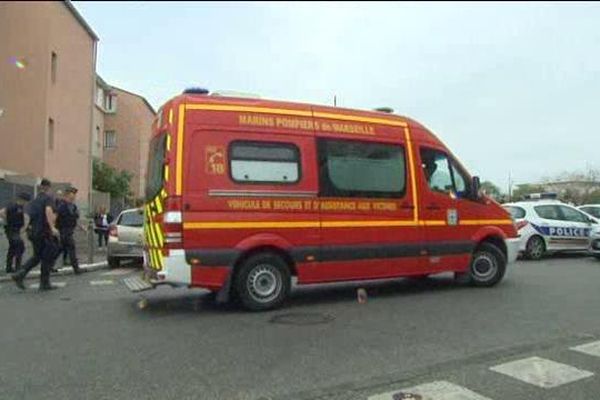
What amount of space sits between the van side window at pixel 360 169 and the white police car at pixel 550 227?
8147 millimetres

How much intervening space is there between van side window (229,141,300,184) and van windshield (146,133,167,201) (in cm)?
92

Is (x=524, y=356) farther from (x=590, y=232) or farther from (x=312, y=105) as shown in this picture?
(x=590, y=232)

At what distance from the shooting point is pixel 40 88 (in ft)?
87.1

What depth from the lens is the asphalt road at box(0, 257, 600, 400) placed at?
5.47 m

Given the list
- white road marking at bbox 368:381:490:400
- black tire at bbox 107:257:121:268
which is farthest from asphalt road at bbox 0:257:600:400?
black tire at bbox 107:257:121:268

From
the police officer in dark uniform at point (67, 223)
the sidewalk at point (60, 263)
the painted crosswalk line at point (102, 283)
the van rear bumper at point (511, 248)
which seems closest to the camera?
the van rear bumper at point (511, 248)

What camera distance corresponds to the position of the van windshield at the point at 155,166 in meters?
8.98

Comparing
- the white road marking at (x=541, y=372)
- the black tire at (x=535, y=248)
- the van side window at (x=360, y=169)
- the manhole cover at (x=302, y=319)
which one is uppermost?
the van side window at (x=360, y=169)

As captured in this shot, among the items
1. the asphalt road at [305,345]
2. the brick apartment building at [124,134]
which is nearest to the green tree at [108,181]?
the brick apartment building at [124,134]

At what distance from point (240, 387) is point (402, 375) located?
1369 millimetres

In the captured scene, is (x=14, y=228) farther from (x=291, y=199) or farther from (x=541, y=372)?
(x=541, y=372)

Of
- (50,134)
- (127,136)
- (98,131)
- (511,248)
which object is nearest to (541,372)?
(511,248)

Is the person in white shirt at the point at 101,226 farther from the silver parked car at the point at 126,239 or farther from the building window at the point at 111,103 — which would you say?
the building window at the point at 111,103

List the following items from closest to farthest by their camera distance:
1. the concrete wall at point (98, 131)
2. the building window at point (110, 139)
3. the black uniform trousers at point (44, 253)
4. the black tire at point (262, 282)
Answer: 1. the black tire at point (262, 282)
2. the black uniform trousers at point (44, 253)
3. the concrete wall at point (98, 131)
4. the building window at point (110, 139)
